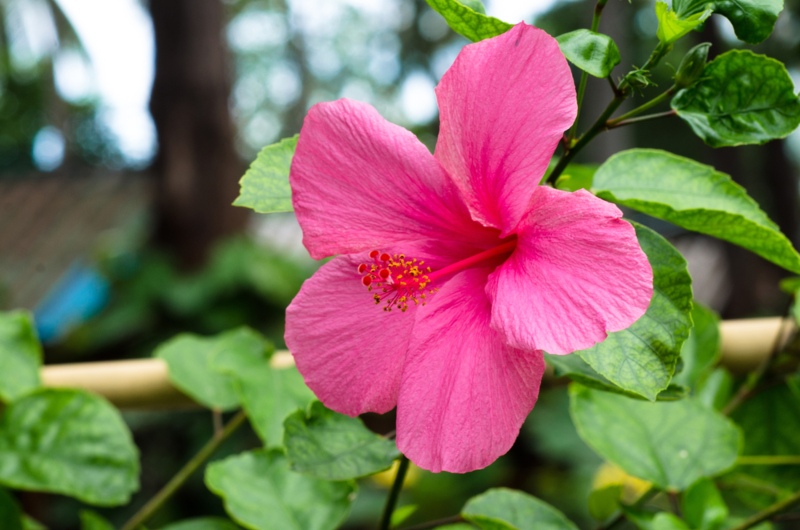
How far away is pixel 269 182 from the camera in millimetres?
465

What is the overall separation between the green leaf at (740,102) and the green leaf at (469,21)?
111 mm

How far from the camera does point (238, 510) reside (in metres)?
0.56

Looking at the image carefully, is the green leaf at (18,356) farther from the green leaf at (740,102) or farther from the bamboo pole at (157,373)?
the green leaf at (740,102)

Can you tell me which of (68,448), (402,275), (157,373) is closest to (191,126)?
(157,373)

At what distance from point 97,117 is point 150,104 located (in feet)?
49.7

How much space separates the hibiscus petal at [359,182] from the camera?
0.37 m

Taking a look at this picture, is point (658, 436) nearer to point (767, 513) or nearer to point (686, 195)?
point (767, 513)

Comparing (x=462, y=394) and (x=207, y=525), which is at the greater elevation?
(x=462, y=394)

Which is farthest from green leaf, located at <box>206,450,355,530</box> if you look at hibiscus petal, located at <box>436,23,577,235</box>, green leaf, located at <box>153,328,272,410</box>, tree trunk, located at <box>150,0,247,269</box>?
tree trunk, located at <box>150,0,247,269</box>

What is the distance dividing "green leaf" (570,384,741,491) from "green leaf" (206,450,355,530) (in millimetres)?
214

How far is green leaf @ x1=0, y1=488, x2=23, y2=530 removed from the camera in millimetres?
639

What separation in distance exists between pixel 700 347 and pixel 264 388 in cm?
43

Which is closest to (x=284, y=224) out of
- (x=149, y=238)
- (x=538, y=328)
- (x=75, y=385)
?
(x=149, y=238)

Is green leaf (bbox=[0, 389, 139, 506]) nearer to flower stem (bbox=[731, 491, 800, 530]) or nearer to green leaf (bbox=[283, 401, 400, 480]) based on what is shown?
green leaf (bbox=[283, 401, 400, 480])
